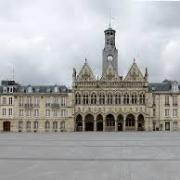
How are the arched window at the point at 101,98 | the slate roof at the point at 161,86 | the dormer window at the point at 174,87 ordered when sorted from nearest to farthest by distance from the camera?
the arched window at the point at 101,98 < the dormer window at the point at 174,87 < the slate roof at the point at 161,86

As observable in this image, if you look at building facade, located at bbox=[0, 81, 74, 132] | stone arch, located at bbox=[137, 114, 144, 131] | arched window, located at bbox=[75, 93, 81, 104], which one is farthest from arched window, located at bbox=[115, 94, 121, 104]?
building facade, located at bbox=[0, 81, 74, 132]

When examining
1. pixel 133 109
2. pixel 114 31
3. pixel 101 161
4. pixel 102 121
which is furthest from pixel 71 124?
pixel 101 161

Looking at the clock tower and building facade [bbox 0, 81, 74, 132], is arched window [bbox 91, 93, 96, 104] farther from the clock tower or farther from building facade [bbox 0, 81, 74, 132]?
the clock tower

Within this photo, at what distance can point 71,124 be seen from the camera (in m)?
95.2

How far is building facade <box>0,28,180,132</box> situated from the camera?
94.9 m

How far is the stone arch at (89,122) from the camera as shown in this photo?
95.2 m

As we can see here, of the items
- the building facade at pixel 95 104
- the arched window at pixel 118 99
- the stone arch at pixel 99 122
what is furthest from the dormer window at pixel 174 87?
the stone arch at pixel 99 122

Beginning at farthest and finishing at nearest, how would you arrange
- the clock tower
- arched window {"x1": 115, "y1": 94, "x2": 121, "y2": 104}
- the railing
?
the clock tower
the railing
arched window {"x1": 115, "y1": 94, "x2": 121, "y2": 104}

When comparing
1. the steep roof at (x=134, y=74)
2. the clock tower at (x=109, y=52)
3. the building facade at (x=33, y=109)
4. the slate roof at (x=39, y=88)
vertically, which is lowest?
the building facade at (x=33, y=109)

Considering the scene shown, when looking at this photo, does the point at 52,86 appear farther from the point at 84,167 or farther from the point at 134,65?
the point at 84,167

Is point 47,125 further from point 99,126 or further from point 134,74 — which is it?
point 134,74

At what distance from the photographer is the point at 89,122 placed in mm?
96250

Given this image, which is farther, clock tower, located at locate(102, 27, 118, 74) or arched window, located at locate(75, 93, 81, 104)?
clock tower, located at locate(102, 27, 118, 74)

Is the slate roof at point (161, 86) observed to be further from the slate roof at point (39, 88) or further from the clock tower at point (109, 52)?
the slate roof at point (39, 88)
